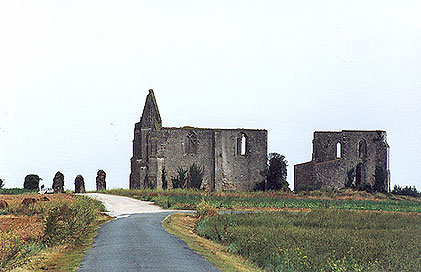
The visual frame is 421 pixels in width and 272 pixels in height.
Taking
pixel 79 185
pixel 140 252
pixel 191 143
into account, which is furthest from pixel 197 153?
pixel 140 252

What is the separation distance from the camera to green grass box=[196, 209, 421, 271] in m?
20.2

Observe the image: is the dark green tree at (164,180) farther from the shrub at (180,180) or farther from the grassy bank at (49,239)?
the grassy bank at (49,239)

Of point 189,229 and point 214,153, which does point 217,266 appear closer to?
point 189,229

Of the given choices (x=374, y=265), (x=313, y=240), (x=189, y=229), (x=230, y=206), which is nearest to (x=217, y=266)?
(x=374, y=265)

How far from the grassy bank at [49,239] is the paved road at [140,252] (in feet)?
2.05

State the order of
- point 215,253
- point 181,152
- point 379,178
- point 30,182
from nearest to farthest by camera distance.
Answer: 1. point 215,253
2. point 30,182
3. point 181,152
4. point 379,178

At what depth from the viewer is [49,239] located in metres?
26.2

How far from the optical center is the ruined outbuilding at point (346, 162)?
73.5m

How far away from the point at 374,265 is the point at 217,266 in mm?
4218

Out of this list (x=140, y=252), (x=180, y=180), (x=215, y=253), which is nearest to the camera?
(x=140, y=252)

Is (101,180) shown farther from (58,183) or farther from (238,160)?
(238,160)

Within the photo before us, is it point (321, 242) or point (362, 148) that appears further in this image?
point (362, 148)

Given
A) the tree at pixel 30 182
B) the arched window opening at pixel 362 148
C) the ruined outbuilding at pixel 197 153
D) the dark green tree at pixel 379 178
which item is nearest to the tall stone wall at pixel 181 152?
the ruined outbuilding at pixel 197 153

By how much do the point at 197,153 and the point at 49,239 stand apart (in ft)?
162
